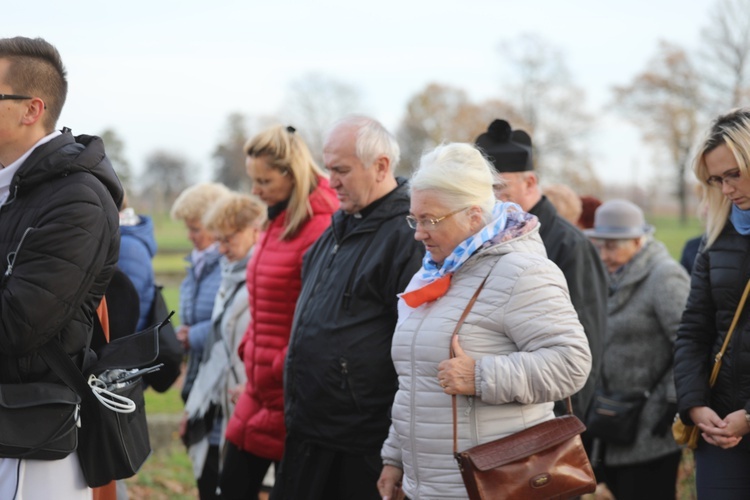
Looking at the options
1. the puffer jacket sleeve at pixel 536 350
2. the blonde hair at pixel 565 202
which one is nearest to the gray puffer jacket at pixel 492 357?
the puffer jacket sleeve at pixel 536 350

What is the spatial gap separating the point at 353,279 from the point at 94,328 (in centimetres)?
122

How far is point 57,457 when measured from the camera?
3.11 meters

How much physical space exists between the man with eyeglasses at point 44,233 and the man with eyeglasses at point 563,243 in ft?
6.38

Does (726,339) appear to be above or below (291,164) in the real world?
below

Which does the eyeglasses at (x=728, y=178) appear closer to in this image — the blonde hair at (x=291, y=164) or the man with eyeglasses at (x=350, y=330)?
the man with eyeglasses at (x=350, y=330)

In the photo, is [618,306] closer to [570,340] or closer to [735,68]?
[570,340]

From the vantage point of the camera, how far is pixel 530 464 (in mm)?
3172

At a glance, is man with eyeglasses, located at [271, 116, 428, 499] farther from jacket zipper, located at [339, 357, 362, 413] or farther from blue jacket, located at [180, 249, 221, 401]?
blue jacket, located at [180, 249, 221, 401]

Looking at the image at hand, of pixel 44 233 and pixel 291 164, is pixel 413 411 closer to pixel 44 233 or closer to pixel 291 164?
pixel 44 233

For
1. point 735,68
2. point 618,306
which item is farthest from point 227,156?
point 618,306

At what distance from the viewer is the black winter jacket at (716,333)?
372cm

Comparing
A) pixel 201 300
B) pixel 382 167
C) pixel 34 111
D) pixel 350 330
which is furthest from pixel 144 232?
pixel 34 111

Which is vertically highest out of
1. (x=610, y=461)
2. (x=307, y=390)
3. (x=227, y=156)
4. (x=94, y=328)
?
(x=94, y=328)

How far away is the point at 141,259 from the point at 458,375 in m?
2.80
